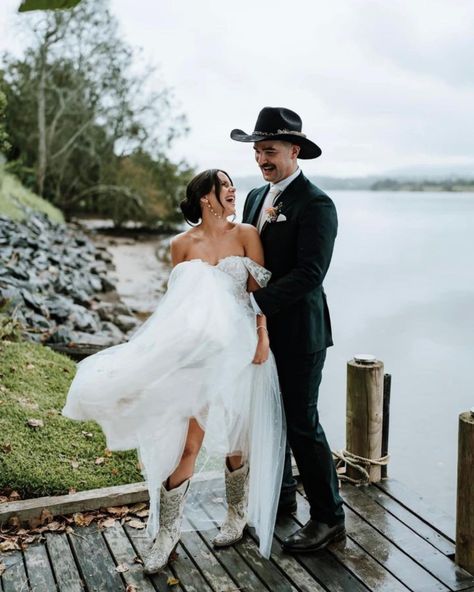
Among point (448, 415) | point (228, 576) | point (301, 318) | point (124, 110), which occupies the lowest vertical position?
point (448, 415)

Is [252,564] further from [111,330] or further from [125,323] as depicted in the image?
[125,323]

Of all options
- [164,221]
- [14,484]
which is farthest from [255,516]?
[164,221]

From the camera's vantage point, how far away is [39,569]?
3.35 m

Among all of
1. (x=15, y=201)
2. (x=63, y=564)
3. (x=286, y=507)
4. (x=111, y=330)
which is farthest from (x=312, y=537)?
(x=15, y=201)

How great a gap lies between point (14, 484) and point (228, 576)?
1.51 m

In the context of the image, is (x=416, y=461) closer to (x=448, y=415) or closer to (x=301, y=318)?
(x=448, y=415)

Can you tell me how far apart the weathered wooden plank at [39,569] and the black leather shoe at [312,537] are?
1.15 metres

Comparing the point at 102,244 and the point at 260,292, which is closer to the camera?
the point at 260,292

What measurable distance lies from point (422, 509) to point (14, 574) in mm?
2215

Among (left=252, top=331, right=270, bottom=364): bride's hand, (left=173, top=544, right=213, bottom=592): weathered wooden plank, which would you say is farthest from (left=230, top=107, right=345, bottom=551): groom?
(left=173, top=544, right=213, bottom=592): weathered wooden plank

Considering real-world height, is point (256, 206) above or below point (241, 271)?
above

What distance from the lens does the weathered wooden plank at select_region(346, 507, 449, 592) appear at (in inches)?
129

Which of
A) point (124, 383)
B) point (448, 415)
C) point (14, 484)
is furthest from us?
point (448, 415)

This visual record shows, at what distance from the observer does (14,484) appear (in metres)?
4.12
